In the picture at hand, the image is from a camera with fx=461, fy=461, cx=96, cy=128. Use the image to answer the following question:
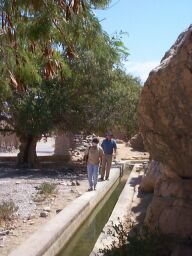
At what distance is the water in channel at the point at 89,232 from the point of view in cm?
923

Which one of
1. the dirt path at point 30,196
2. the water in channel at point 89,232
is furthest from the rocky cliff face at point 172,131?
the dirt path at point 30,196

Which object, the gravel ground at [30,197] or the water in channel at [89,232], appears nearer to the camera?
the gravel ground at [30,197]

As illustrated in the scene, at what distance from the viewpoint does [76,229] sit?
34.3 ft

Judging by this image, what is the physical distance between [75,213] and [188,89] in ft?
18.0

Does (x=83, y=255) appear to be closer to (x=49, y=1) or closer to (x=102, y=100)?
(x=49, y=1)

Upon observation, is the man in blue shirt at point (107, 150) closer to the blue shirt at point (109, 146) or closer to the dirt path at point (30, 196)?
the blue shirt at point (109, 146)

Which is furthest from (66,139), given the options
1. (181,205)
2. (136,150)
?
(181,205)

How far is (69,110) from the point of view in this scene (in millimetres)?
20562

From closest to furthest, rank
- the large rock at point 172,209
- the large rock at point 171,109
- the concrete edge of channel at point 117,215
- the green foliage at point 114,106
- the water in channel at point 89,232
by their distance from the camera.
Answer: the large rock at point 171,109 < the large rock at point 172,209 < the concrete edge of channel at point 117,215 < the water in channel at point 89,232 < the green foliage at point 114,106

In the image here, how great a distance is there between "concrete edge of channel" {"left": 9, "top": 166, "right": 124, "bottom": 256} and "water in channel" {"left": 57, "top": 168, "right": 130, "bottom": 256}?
0.13 meters

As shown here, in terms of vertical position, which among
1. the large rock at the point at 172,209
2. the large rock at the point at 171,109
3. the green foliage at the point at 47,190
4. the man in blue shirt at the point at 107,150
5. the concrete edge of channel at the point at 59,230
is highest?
the large rock at the point at 171,109

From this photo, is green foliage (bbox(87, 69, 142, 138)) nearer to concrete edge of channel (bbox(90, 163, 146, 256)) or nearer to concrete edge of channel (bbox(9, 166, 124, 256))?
concrete edge of channel (bbox(90, 163, 146, 256))

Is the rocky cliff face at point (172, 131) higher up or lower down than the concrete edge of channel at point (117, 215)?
higher up

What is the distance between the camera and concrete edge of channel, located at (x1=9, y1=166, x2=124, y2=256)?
733cm
